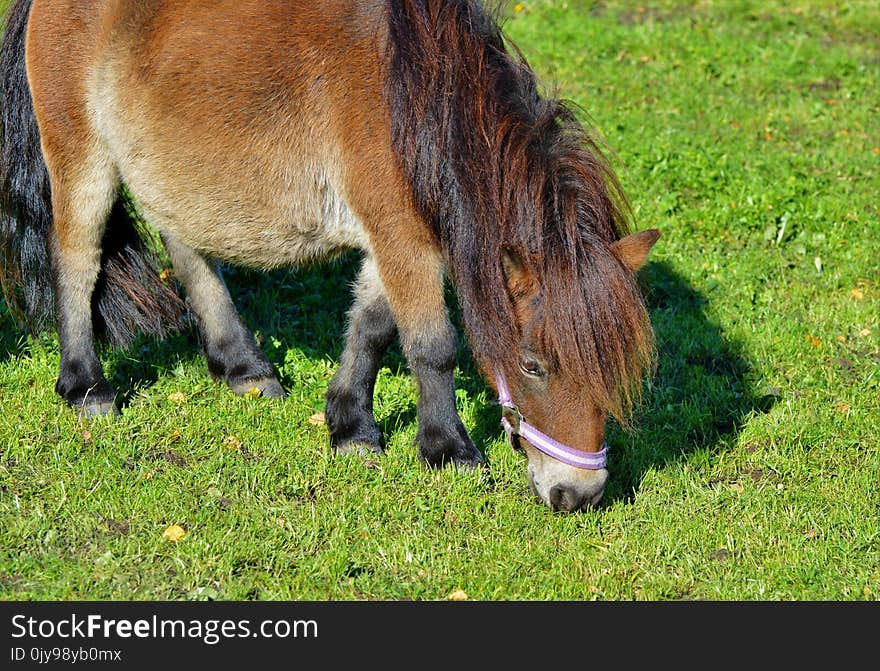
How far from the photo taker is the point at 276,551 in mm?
4363

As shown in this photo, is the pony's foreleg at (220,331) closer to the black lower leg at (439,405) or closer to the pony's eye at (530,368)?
the black lower leg at (439,405)

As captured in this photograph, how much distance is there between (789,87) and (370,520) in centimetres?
744

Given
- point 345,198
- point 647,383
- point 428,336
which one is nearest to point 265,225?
point 345,198

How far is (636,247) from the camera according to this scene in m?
4.29

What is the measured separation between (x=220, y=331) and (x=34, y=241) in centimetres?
115

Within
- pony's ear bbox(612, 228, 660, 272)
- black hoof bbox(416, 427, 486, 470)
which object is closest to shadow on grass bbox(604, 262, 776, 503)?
pony's ear bbox(612, 228, 660, 272)

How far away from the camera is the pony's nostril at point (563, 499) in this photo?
14.4 ft

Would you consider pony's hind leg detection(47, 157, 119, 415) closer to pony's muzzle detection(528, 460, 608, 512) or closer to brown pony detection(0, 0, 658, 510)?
brown pony detection(0, 0, 658, 510)

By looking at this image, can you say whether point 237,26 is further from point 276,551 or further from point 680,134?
point 680,134

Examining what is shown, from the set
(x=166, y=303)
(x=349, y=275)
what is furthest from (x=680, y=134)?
(x=166, y=303)

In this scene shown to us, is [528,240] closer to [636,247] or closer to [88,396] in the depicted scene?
[636,247]

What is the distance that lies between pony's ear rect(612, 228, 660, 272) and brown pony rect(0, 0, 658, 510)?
0.04 feet

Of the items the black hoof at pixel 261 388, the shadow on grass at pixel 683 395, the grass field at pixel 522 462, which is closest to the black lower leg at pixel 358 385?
the grass field at pixel 522 462
